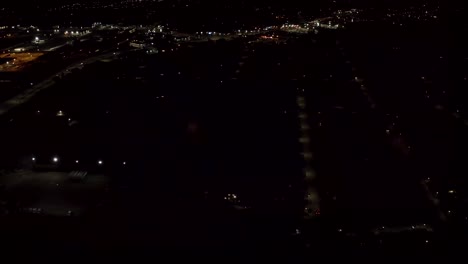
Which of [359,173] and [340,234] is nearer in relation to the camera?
[340,234]

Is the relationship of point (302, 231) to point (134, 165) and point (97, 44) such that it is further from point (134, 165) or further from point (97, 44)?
point (97, 44)

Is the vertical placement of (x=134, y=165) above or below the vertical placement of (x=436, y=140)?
above

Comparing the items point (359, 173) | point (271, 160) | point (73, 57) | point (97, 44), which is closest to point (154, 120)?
point (271, 160)

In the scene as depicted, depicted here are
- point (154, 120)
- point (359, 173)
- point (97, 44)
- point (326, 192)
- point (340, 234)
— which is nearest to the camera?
point (340, 234)

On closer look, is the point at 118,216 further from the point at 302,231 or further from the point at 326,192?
the point at 326,192

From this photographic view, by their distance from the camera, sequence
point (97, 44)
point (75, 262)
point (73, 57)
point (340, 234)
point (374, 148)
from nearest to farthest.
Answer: point (75, 262) < point (340, 234) < point (374, 148) < point (73, 57) < point (97, 44)

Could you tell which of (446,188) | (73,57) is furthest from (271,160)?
(73,57)
